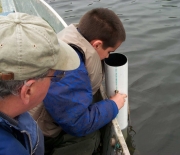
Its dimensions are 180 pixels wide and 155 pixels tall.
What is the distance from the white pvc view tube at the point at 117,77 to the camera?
234cm

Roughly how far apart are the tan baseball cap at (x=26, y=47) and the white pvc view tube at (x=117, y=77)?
1076mm

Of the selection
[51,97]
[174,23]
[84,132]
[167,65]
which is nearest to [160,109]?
[167,65]

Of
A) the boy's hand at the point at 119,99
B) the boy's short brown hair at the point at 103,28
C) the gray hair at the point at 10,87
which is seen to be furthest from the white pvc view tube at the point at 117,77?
the gray hair at the point at 10,87

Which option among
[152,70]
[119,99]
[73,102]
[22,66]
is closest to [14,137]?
[22,66]

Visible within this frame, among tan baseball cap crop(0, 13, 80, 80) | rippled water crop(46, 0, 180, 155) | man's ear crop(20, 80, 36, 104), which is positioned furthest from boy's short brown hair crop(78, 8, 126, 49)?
rippled water crop(46, 0, 180, 155)

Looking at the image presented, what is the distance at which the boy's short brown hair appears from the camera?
2.20 metres

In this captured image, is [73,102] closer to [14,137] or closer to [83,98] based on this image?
[83,98]

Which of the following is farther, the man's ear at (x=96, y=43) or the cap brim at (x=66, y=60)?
the man's ear at (x=96, y=43)

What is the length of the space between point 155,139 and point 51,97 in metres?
1.99

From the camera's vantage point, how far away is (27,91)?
127 centimetres

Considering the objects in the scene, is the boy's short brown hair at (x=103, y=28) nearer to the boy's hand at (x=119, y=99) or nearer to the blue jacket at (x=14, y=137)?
the boy's hand at (x=119, y=99)

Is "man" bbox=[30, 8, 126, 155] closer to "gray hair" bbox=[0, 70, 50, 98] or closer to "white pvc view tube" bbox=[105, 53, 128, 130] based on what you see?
"white pvc view tube" bbox=[105, 53, 128, 130]

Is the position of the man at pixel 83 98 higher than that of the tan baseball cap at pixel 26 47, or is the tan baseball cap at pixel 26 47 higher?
the tan baseball cap at pixel 26 47

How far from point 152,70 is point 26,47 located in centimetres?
369
